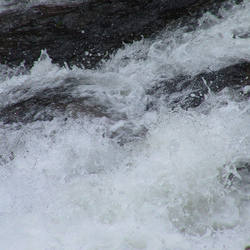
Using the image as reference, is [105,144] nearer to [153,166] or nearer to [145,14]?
[153,166]

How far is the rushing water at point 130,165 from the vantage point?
2.43 meters

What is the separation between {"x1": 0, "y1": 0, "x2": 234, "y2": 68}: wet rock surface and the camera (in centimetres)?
347

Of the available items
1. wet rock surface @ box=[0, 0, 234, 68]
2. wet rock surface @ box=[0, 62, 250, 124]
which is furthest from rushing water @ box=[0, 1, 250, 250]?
wet rock surface @ box=[0, 0, 234, 68]

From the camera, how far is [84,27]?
3.58m

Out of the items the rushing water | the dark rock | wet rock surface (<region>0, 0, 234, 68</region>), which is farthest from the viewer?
wet rock surface (<region>0, 0, 234, 68</region>)

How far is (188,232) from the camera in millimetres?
2449

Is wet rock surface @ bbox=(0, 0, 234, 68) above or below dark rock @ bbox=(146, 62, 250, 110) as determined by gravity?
above

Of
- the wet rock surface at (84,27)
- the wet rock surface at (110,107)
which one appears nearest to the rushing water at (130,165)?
the wet rock surface at (110,107)

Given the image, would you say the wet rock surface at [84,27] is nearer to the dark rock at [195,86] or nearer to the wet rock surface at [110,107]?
the wet rock surface at [110,107]

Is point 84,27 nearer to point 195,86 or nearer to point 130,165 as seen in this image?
point 195,86

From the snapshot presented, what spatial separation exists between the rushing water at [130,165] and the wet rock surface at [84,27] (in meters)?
0.60

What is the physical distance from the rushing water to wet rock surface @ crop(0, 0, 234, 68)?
1.96 ft

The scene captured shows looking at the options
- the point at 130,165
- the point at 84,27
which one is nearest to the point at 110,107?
the point at 130,165

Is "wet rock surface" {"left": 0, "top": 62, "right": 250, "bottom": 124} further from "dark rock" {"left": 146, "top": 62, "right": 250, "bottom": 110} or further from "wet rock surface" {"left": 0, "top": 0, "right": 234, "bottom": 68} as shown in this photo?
"wet rock surface" {"left": 0, "top": 0, "right": 234, "bottom": 68}
